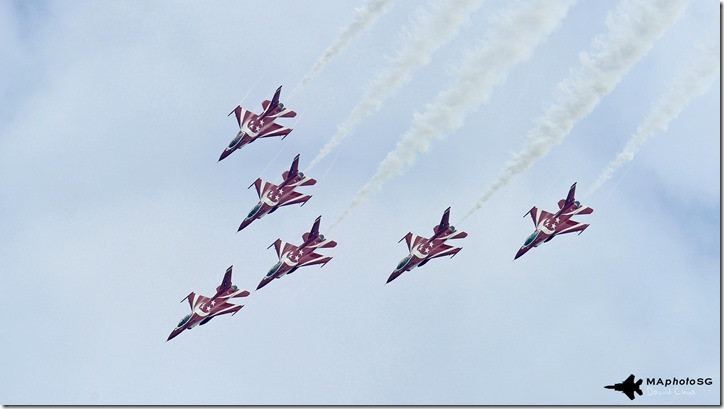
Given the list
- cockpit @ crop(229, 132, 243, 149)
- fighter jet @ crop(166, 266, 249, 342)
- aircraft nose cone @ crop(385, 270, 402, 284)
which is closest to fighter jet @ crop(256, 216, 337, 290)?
fighter jet @ crop(166, 266, 249, 342)

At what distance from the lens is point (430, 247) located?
75.1 meters

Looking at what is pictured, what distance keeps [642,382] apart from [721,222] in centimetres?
782

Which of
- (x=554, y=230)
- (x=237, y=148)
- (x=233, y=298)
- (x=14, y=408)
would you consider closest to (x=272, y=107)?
(x=237, y=148)

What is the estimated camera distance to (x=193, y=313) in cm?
7738

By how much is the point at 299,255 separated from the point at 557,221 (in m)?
13.5

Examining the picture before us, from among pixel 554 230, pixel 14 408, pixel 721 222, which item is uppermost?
pixel 554 230

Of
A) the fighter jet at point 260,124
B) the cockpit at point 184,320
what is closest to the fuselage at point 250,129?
the fighter jet at point 260,124

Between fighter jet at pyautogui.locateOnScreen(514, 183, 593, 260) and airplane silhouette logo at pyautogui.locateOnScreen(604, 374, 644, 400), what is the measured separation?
1272cm

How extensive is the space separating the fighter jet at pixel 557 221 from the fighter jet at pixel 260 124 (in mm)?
13940

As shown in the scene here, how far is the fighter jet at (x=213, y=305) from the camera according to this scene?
76.0m

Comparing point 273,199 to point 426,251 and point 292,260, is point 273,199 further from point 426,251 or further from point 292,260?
point 426,251

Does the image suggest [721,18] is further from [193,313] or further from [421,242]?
[193,313]

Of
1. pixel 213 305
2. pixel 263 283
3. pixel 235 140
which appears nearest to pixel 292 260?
pixel 263 283

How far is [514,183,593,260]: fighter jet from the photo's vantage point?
74250mm
